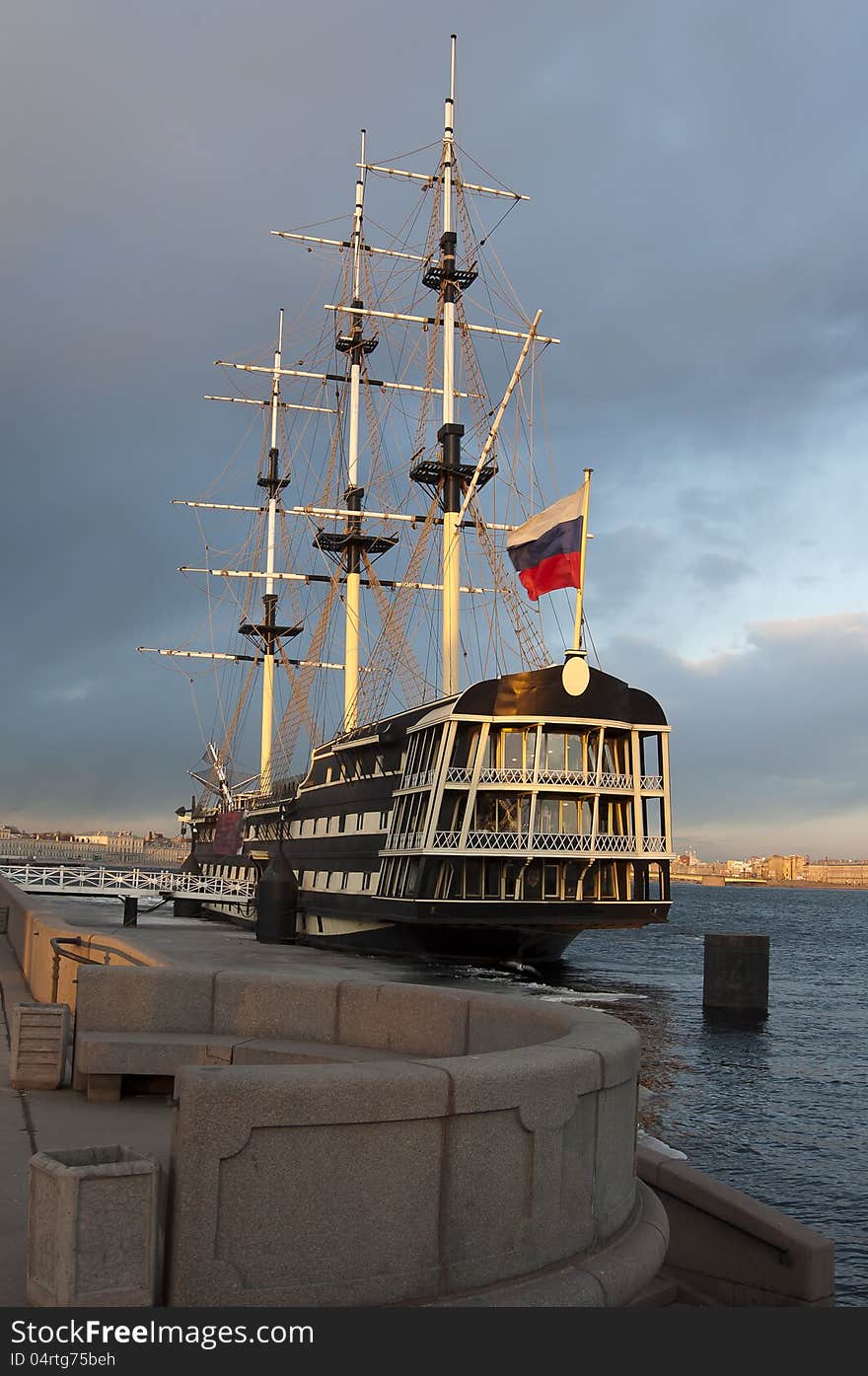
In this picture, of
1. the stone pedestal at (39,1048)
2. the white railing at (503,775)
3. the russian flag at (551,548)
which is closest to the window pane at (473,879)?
the white railing at (503,775)

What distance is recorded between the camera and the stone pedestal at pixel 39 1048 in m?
10.6

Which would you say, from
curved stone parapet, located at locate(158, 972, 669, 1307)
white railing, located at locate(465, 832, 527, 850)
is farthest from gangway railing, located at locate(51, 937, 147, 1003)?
white railing, located at locate(465, 832, 527, 850)

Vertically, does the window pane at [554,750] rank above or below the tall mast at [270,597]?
below

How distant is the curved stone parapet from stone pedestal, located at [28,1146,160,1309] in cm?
19

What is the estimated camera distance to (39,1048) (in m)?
10.7

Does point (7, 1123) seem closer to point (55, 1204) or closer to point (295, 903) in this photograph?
point (55, 1204)

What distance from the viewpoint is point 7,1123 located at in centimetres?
Result: 918

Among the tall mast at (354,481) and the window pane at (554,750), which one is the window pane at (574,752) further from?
the tall mast at (354,481)

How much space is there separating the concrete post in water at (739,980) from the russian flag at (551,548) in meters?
14.6

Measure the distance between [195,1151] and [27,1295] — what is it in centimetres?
103

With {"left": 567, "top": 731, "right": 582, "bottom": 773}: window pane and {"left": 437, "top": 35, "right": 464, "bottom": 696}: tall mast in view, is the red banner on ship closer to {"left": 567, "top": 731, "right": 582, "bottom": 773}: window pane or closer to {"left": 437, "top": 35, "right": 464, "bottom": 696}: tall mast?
{"left": 437, "top": 35, "right": 464, "bottom": 696}: tall mast

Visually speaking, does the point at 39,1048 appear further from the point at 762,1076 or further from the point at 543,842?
the point at 543,842

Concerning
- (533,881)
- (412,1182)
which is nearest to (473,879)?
(533,881)

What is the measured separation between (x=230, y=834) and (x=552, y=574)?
46.6 metres
